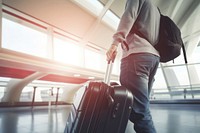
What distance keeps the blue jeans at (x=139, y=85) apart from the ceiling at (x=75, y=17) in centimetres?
453

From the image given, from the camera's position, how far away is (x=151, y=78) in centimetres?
105

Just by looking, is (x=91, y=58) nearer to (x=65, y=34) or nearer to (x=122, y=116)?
(x=65, y=34)

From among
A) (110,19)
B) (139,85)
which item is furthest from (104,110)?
(110,19)

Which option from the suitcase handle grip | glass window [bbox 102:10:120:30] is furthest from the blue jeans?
glass window [bbox 102:10:120:30]

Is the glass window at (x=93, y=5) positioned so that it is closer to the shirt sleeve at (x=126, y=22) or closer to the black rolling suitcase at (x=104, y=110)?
the shirt sleeve at (x=126, y=22)

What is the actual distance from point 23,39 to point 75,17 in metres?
2.37

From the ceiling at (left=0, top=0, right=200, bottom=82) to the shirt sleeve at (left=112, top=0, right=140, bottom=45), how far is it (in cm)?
449

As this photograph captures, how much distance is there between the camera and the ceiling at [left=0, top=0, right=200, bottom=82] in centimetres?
521

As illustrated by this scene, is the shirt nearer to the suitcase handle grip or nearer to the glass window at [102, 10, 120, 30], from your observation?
the suitcase handle grip

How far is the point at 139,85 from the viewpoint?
85 centimetres

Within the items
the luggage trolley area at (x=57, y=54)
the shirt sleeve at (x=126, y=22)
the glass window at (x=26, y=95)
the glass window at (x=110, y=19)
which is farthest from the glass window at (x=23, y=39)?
the shirt sleeve at (x=126, y=22)

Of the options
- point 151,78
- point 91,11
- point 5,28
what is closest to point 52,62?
point 5,28

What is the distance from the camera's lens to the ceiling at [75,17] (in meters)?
5.21

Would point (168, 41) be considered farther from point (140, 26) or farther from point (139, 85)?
point (139, 85)
